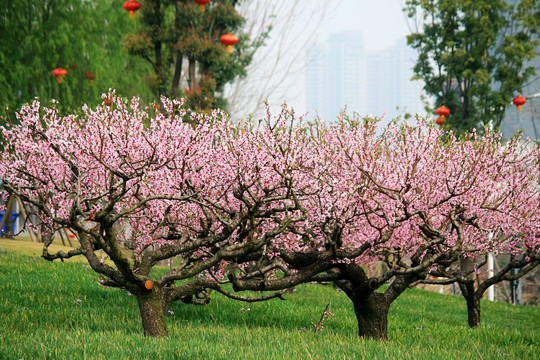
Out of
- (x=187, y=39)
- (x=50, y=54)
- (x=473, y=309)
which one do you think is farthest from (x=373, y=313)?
(x=50, y=54)

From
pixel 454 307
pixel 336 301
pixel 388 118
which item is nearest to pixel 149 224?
pixel 388 118

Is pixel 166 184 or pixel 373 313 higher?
pixel 166 184

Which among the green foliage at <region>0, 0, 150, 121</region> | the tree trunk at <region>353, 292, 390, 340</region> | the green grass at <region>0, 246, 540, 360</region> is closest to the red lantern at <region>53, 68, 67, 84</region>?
the green foliage at <region>0, 0, 150, 121</region>

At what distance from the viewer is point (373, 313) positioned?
10227 mm

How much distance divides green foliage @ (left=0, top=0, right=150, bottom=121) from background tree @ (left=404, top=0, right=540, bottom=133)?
14.5 metres

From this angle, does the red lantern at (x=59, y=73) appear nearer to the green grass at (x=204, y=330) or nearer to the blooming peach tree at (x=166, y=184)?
the green grass at (x=204, y=330)

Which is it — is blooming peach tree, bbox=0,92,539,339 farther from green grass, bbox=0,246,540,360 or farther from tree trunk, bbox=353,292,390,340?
green grass, bbox=0,246,540,360

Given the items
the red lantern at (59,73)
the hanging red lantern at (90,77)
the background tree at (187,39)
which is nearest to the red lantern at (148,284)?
the background tree at (187,39)

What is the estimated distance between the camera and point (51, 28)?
76.3 feet

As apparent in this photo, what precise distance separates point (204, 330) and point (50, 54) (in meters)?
17.4

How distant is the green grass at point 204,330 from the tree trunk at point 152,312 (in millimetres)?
268

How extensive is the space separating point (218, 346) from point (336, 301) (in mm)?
8873

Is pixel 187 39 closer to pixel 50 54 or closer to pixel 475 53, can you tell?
pixel 50 54

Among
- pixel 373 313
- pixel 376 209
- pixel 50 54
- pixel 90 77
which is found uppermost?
pixel 50 54
